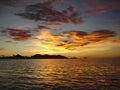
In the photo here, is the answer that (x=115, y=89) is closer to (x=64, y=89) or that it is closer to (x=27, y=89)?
(x=64, y=89)

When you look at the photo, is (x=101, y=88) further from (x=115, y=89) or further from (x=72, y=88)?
(x=72, y=88)

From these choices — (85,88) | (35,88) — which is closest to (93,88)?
(85,88)

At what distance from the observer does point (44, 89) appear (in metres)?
32.8

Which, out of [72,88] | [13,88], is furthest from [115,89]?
[13,88]

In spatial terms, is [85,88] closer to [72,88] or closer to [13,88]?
[72,88]

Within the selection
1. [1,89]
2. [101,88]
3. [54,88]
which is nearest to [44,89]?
[54,88]

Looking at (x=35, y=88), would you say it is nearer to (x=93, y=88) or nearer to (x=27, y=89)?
(x=27, y=89)

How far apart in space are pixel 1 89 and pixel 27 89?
4.59 meters

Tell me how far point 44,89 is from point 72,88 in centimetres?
525

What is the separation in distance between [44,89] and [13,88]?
19.1 feet

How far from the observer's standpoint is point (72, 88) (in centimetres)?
3369

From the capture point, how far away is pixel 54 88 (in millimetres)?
33469

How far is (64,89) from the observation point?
3262 centimetres

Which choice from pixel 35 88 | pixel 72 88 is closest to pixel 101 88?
pixel 72 88
